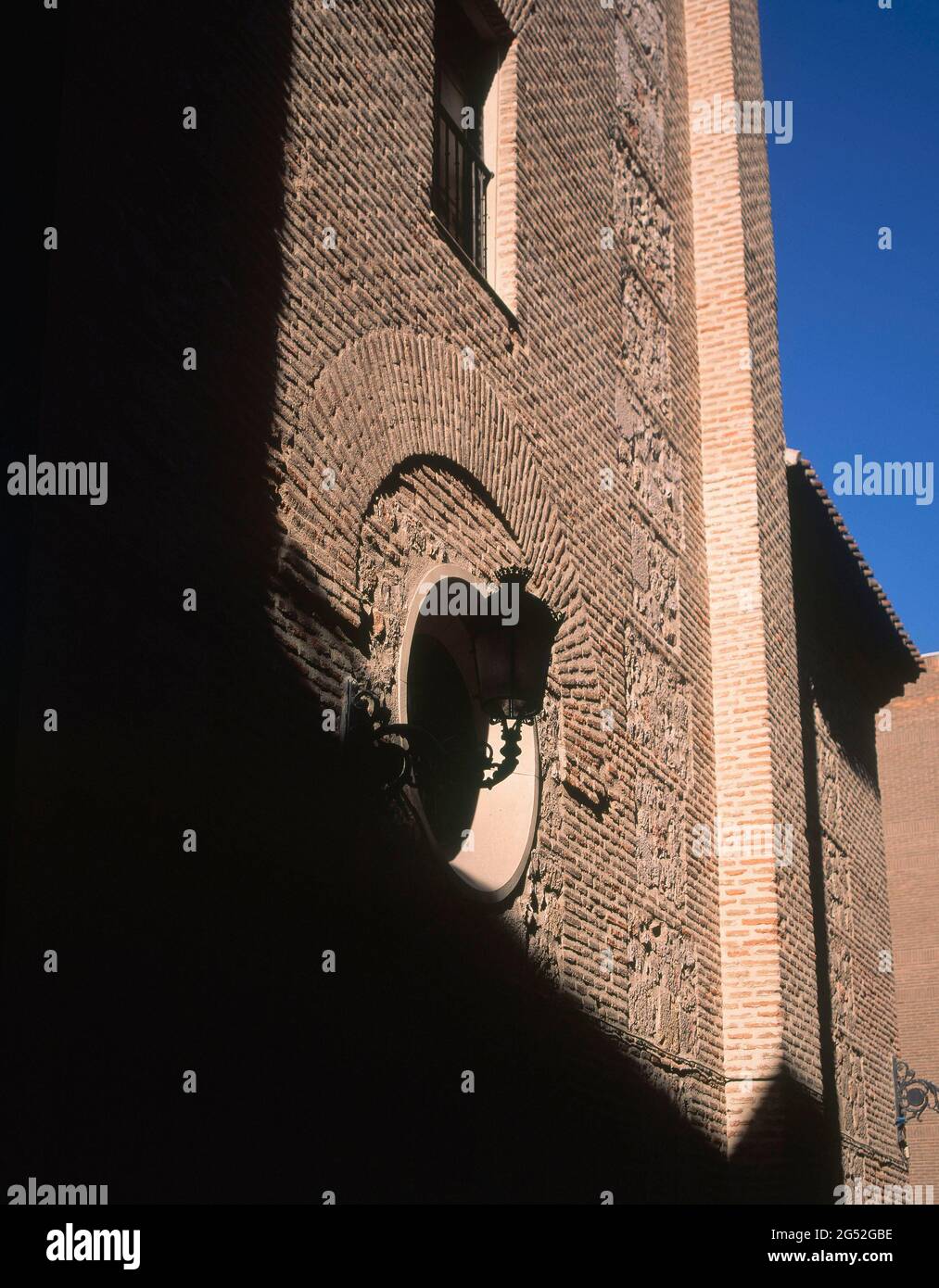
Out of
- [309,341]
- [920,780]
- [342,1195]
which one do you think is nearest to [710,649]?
[309,341]

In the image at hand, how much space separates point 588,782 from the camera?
7242mm

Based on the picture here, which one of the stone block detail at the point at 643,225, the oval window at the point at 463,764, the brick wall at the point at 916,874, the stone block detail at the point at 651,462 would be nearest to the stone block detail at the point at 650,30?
the stone block detail at the point at 643,225

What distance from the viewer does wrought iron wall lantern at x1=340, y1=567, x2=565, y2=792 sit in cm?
521

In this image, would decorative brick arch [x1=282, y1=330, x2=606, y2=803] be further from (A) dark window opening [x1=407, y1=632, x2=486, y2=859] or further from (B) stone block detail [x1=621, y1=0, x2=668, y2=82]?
(B) stone block detail [x1=621, y1=0, x2=668, y2=82]

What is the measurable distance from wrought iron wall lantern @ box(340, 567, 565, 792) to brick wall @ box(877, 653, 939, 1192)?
59.3ft

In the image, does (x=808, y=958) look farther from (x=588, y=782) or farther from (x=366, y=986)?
(x=366, y=986)

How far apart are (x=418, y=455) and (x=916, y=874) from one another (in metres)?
19.9

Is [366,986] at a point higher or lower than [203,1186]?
higher

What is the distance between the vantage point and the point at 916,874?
946 inches

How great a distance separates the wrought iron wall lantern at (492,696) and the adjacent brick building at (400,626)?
0.11 metres

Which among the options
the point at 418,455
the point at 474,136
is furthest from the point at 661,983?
the point at 474,136

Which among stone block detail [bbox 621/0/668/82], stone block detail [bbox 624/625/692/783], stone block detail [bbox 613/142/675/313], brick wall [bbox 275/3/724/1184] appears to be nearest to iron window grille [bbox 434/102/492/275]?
brick wall [bbox 275/3/724/1184]

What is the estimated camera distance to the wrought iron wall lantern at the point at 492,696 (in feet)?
17.1
